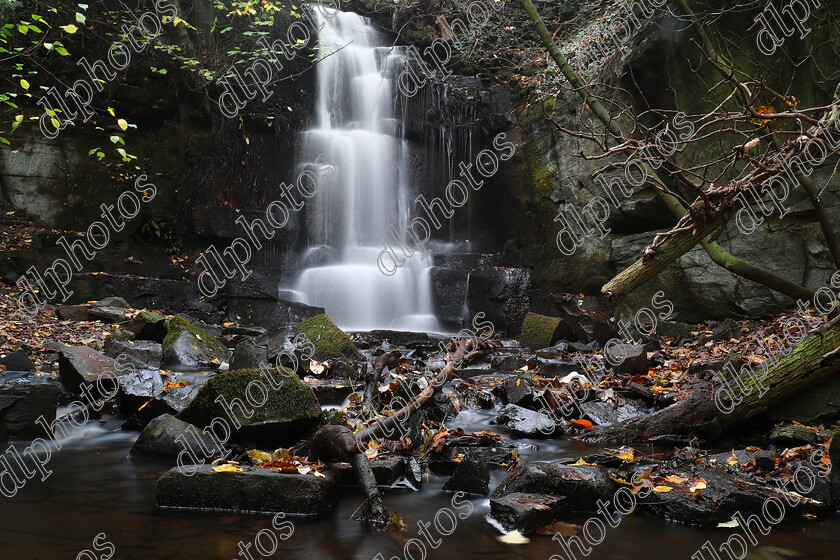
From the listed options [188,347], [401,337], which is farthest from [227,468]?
[401,337]

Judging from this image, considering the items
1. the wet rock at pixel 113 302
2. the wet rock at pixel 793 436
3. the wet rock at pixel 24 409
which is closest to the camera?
the wet rock at pixel 793 436

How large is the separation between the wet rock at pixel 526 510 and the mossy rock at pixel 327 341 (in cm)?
426

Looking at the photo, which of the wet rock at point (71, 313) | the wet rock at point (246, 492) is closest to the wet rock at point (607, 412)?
the wet rock at point (246, 492)

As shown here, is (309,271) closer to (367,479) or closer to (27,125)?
(27,125)

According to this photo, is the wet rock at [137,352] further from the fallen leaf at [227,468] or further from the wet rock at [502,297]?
the wet rock at [502,297]

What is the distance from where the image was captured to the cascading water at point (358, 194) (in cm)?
1282

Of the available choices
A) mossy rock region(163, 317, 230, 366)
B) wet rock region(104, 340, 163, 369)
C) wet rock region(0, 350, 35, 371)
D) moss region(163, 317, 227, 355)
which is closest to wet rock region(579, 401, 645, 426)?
mossy rock region(163, 317, 230, 366)

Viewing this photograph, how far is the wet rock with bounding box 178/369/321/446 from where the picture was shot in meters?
3.89

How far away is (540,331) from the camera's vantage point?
32.0ft

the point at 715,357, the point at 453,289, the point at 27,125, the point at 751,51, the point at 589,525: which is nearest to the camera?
the point at 589,525

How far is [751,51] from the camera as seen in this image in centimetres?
822

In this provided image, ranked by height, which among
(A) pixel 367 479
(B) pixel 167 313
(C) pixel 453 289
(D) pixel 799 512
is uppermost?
(C) pixel 453 289

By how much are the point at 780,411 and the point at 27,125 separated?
13.5m

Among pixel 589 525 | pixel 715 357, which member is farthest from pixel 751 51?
pixel 589 525
